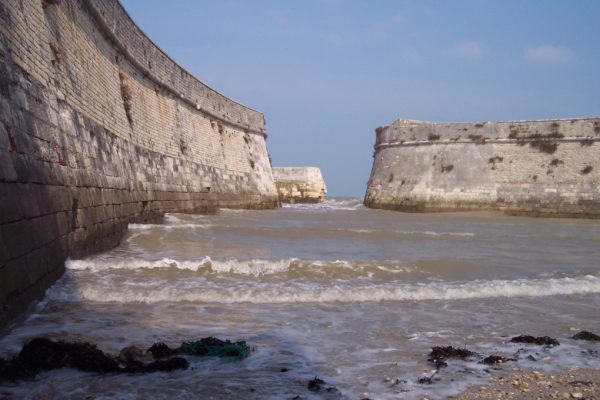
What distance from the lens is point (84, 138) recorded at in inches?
328

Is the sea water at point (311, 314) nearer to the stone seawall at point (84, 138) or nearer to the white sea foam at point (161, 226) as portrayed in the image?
the stone seawall at point (84, 138)

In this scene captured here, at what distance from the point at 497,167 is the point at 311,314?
818 inches

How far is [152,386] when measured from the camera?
314 centimetres

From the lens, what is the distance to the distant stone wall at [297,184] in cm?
3772

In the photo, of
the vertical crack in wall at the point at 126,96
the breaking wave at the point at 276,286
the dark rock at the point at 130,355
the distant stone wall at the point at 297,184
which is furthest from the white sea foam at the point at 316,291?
the distant stone wall at the point at 297,184

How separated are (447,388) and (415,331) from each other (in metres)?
1.38

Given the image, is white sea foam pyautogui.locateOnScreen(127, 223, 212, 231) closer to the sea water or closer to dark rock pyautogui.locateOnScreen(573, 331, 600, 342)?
the sea water

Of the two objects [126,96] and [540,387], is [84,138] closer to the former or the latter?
[126,96]

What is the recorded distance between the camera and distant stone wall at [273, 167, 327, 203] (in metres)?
37.7

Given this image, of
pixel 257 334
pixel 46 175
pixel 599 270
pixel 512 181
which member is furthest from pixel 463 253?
pixel 512 181

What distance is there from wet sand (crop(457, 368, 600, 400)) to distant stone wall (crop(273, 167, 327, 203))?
112 ft

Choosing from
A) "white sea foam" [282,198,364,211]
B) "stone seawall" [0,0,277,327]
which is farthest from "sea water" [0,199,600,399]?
"white sea foam" [282,198,364,211]

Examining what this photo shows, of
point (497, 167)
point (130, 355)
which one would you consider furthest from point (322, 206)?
point (130, 355)

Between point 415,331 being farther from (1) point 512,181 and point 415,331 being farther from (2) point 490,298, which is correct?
(1) point 512,181
